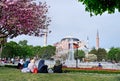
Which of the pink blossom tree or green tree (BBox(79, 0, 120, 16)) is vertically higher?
the pink blossom tree

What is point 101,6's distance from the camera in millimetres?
11523

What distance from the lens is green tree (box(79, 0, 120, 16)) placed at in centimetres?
1135

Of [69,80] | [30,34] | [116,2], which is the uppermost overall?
[30,34]

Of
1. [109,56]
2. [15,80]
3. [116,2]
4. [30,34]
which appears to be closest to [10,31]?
[30,34]

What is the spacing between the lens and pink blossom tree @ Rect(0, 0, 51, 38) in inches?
1329

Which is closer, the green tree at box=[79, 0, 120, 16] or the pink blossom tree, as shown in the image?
the green tree at box=[79, 0, 120, 16]

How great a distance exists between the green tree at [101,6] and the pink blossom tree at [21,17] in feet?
72.5

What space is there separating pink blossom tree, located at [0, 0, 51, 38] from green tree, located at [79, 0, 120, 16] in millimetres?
22099

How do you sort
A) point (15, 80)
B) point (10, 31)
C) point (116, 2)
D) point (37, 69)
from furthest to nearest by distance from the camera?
point (10, 31), point (37, 69), point (15, 80), point (116, 2)

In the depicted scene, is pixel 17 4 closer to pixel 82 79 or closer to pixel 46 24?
pixel 46 24

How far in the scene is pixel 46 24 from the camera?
127 feet

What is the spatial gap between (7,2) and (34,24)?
12.8 feet

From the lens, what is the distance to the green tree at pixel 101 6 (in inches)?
447

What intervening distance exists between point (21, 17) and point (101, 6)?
23.4 m
